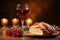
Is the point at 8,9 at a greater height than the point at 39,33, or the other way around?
the point at 8,9

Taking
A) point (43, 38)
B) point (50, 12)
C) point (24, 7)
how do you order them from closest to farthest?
point (43, 38)
point (24, 7)
point (50, 12)

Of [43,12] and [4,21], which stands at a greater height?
[43,12]

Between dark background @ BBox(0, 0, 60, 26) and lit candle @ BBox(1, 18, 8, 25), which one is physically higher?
dark background @ BBox(0, 0, 60, 26)

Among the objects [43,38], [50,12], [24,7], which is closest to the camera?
[43,38]

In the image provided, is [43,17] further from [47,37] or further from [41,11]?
[47,37]

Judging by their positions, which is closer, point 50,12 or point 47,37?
point 47,37

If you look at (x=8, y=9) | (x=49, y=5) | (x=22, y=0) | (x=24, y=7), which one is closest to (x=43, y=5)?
(x=49, y=5)

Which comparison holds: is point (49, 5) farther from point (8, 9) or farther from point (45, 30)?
point (45, 30)

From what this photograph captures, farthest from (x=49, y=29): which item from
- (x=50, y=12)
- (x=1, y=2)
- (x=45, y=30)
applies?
(x=1, y=2)

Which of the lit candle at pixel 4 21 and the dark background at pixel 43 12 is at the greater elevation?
the dark background at pixel 43 12
